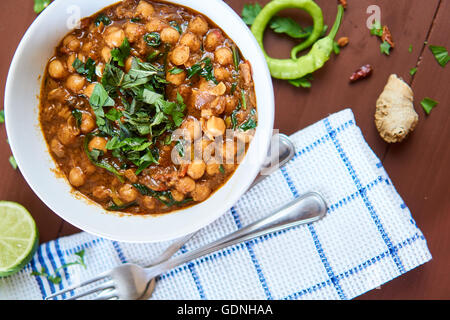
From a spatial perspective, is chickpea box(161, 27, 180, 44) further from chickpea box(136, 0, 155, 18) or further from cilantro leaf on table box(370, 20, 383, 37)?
cilantro leaf on table box(370, 20, 383, 37)

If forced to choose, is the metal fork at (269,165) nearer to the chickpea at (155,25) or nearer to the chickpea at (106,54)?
the chickpea at (155,25)

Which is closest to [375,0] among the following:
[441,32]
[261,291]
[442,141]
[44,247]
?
[441,32]

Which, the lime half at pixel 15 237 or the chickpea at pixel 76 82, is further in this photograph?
the lime half at pixel 15 237

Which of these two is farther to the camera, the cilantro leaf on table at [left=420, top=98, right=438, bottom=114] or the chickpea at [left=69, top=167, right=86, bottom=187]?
the cilantro leaf on table at [left=420, top=98, right=438, bottom=114]

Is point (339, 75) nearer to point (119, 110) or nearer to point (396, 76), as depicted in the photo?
point (396, 76)

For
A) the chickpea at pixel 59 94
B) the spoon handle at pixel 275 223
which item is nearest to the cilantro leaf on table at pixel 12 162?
the chickpea at pixel 59 94

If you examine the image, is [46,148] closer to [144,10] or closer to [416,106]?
[144,10]

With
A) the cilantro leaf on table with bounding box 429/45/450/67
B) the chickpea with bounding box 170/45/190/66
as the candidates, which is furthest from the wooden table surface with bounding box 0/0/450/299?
the chickpea with bounding box 170/45/190/66
